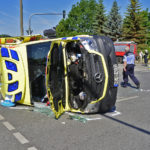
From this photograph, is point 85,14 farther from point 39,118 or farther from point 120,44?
point 39,118

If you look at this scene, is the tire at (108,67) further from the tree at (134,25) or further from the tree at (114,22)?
the tree at (114,22)

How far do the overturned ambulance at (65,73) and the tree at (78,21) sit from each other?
38784 millimetres

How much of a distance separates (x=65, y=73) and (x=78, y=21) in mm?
39998

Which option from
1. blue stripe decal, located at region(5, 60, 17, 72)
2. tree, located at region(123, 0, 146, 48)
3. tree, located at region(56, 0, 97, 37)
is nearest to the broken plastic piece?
blue stripe decal, located at region(5, 60, 17, 72)

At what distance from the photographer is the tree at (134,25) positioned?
35.5m

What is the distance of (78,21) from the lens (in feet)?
141

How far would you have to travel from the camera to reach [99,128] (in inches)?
152

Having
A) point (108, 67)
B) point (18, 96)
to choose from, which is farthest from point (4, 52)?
point (108, 67)

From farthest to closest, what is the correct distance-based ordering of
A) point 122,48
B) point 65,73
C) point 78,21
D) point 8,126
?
1. point 78,21
2. point 122,48
3. point 65,73
4. point 8,126

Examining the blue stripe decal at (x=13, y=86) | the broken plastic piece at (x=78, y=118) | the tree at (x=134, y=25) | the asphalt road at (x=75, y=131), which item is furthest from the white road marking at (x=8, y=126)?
the tree at (x=134, y=25)

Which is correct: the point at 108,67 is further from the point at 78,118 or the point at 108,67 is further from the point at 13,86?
the point at 13,86

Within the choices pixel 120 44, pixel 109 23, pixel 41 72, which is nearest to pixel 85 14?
pixel 109 23

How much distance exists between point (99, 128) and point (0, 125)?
2042mm

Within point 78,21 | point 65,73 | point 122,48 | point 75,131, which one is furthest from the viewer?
point 78,21
